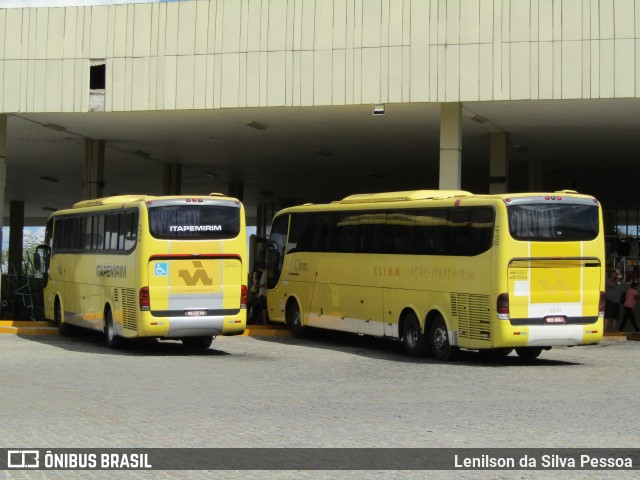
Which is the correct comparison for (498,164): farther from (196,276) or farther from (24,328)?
(24,328)

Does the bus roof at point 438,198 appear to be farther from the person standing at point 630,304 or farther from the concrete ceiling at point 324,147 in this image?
the person standing at point 630,304

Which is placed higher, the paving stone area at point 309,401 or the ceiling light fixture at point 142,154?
the ceiling light fixture at point 142,154

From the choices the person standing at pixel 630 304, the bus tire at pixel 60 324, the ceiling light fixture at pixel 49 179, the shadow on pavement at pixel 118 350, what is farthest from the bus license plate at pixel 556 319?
the ceiling light fixture at pixel 49 179

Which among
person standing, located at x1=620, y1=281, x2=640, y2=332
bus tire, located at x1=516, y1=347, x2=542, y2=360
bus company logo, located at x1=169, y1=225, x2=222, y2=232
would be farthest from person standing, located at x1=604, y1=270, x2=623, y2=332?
bus company logo, located at x1=169, y1=225, x2=222, y2=232

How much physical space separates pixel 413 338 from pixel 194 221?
16.1ft

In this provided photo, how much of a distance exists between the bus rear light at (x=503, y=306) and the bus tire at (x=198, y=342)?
6.79m

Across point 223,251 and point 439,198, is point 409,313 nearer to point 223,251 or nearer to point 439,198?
point 439,198

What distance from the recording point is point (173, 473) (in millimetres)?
8859

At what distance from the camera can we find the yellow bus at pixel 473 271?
19.4 meters

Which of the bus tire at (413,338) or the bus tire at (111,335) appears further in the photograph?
the bus tire at (111,335)

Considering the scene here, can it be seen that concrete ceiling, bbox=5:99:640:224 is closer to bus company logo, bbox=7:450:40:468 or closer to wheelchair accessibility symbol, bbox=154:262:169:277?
wheelchair accessibility symbol, bbox=154:262:169:277

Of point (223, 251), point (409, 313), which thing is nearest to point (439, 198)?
point (409, 313)

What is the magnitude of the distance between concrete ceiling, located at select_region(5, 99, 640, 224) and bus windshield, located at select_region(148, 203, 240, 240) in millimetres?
6123

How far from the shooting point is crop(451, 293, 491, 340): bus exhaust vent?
1955 centimetres
